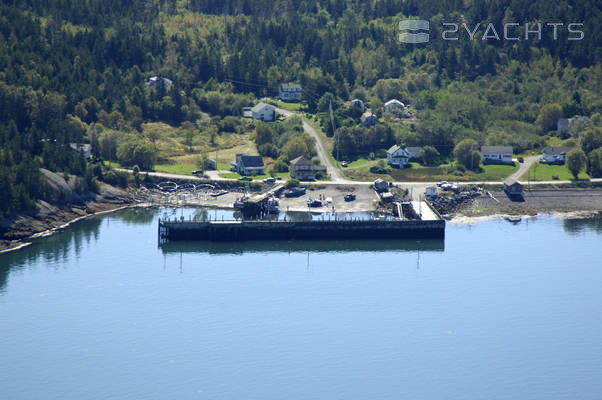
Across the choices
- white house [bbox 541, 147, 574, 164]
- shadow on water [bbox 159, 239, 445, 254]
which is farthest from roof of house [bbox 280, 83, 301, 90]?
shadow on water [bbox 159, 239, 445, 254]

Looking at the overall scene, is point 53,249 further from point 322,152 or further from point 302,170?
point 322,152

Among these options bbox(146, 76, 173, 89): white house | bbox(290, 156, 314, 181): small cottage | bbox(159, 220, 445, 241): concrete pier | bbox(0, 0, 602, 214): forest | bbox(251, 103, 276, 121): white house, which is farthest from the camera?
bbox(146, 76, 173, 89): white house

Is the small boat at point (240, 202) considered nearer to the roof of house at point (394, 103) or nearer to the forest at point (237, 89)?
the forest at point (237, 89)

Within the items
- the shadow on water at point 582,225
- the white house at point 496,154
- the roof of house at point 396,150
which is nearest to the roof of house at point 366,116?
the roof of house at point 396,150

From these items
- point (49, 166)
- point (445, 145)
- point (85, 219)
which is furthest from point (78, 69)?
point (445, 145)

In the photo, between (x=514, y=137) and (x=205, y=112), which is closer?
(x=514, y=137)

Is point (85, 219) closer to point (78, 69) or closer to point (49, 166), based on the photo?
point (49, 166)

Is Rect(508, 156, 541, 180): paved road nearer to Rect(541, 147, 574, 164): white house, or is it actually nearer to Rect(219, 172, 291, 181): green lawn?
Rect(541, 147, 574, 164): white house
